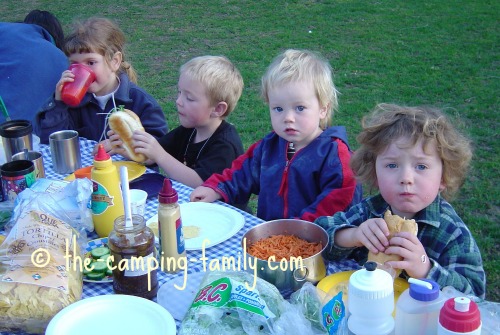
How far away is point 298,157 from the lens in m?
2.65

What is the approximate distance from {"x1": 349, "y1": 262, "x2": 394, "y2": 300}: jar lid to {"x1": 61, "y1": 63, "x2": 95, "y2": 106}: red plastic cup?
102 inches

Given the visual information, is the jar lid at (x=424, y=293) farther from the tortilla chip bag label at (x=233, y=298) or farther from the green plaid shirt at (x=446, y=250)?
the green plaid shirt at (x=446, y=250)

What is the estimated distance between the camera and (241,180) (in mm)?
2848

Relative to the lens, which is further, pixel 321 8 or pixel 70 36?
pixel 321 8

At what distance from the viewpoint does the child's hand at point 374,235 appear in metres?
1.76

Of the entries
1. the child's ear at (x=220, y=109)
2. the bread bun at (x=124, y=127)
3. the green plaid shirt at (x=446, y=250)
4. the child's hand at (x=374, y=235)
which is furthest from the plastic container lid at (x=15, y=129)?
the child's hand at (x=374, y=235)

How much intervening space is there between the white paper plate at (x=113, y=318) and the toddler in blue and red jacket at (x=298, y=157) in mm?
968

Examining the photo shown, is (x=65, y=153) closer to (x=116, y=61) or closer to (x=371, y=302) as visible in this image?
(x=116, y=61)

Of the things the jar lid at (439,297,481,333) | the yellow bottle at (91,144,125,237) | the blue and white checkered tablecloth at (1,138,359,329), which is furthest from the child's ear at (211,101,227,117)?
the jar lid at (439,297,481,333)

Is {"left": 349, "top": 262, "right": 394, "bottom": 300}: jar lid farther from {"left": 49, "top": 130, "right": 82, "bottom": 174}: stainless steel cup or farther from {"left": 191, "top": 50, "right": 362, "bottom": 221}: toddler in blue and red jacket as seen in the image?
{"left": 49, "top": 130, "right": 82, "bottom": 174}: stainless steel cup

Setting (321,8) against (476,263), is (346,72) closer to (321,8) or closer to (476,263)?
(321,8)

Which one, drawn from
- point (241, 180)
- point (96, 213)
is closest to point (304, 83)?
point (241, 180)

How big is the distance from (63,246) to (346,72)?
634 centimetres

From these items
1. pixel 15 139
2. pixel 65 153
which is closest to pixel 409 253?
pixel 65 153
